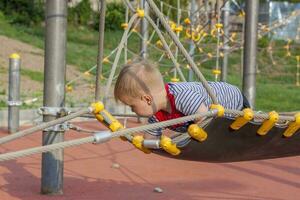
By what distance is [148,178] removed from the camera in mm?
4336

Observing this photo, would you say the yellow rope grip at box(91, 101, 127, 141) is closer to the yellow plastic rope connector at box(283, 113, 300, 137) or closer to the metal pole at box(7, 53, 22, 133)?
the yellow plastic rope connector at box(283, 113, 300, 137)

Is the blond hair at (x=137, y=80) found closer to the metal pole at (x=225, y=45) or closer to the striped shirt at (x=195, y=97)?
the striped shirt at (x=195, y=97)

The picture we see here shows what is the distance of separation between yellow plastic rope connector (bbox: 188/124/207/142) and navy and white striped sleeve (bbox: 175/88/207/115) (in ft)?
0.42

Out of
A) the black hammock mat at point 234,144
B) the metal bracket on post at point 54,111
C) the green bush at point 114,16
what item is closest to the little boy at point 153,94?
the black hammock mat at point 234,144

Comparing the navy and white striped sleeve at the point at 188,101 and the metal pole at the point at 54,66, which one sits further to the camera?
the metal pole at the point at 54,66

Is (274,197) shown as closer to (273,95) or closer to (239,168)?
(239,168)

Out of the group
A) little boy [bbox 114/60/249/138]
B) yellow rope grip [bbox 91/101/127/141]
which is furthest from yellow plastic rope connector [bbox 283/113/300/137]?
yellow rope grip [bbox 91/101/127/141]

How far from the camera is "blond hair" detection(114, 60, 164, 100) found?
253cm

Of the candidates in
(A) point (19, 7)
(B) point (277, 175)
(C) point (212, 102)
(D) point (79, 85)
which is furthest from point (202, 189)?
(A) point (19, 7)

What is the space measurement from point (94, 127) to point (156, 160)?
2.19 meters

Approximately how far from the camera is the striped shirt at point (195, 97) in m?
2.58

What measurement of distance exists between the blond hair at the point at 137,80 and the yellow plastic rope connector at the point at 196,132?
0.80ft

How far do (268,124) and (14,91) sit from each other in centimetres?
402

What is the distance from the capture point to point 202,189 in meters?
4.00
